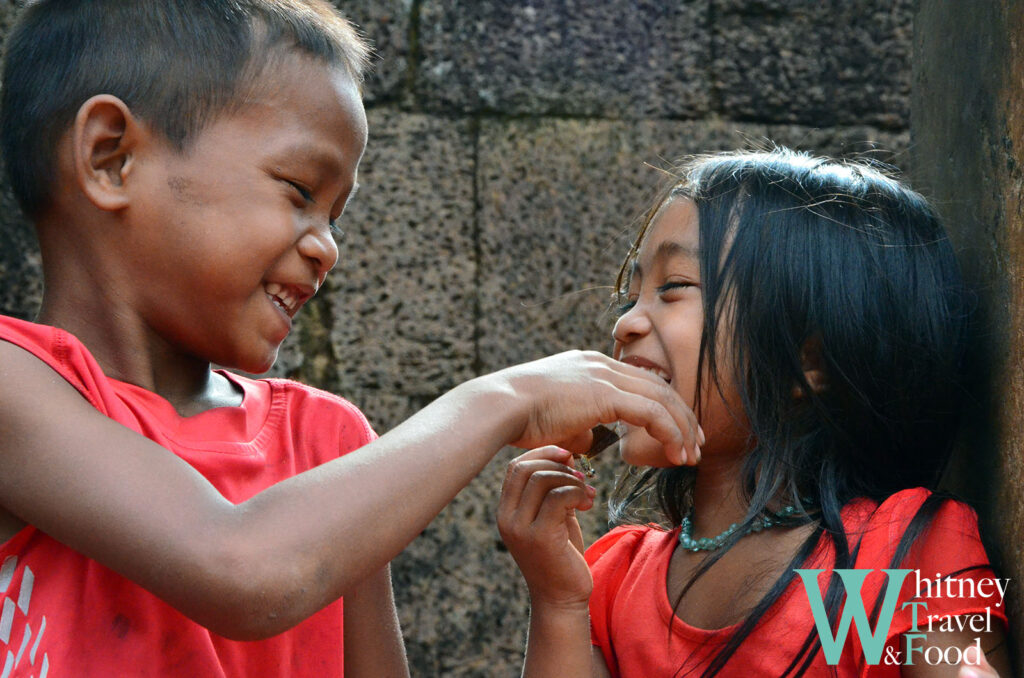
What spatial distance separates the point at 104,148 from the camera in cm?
145

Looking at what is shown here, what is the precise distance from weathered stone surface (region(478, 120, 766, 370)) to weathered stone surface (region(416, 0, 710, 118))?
0.06 m

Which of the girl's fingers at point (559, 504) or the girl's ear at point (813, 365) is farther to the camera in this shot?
the girl's ear at point (813, 365)

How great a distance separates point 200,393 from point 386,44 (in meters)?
1.30

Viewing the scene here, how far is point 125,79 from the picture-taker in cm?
147

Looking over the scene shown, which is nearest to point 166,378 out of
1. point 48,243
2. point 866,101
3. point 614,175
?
point 48,243

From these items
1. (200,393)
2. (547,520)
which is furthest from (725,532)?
(200,393)

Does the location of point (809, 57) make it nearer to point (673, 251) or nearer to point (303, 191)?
point (673, 251)

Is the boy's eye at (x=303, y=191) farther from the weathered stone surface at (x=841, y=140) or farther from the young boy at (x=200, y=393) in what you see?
the weathered stone surface at (x=841, y=140)

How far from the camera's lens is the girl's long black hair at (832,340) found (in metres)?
1.67

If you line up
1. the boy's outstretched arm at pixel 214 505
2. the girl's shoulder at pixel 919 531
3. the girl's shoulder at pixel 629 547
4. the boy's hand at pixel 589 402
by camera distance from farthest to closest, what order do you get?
the girl's shoulder at pixel 629 547
the girl's shoulder at pixel 919 531
the boy's hand at pixel 589 402
the boy's outstretched arm at pixel 214 505

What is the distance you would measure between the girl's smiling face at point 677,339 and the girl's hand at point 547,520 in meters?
0.10

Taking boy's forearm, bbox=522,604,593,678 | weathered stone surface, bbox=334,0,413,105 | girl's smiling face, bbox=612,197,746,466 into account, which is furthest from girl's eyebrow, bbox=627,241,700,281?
weathered stone surface, bbox=334,0,413,105

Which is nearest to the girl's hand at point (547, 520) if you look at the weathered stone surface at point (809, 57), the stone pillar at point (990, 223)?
the stone pillar at point (990, 223)

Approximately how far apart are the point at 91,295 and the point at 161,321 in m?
0.09
